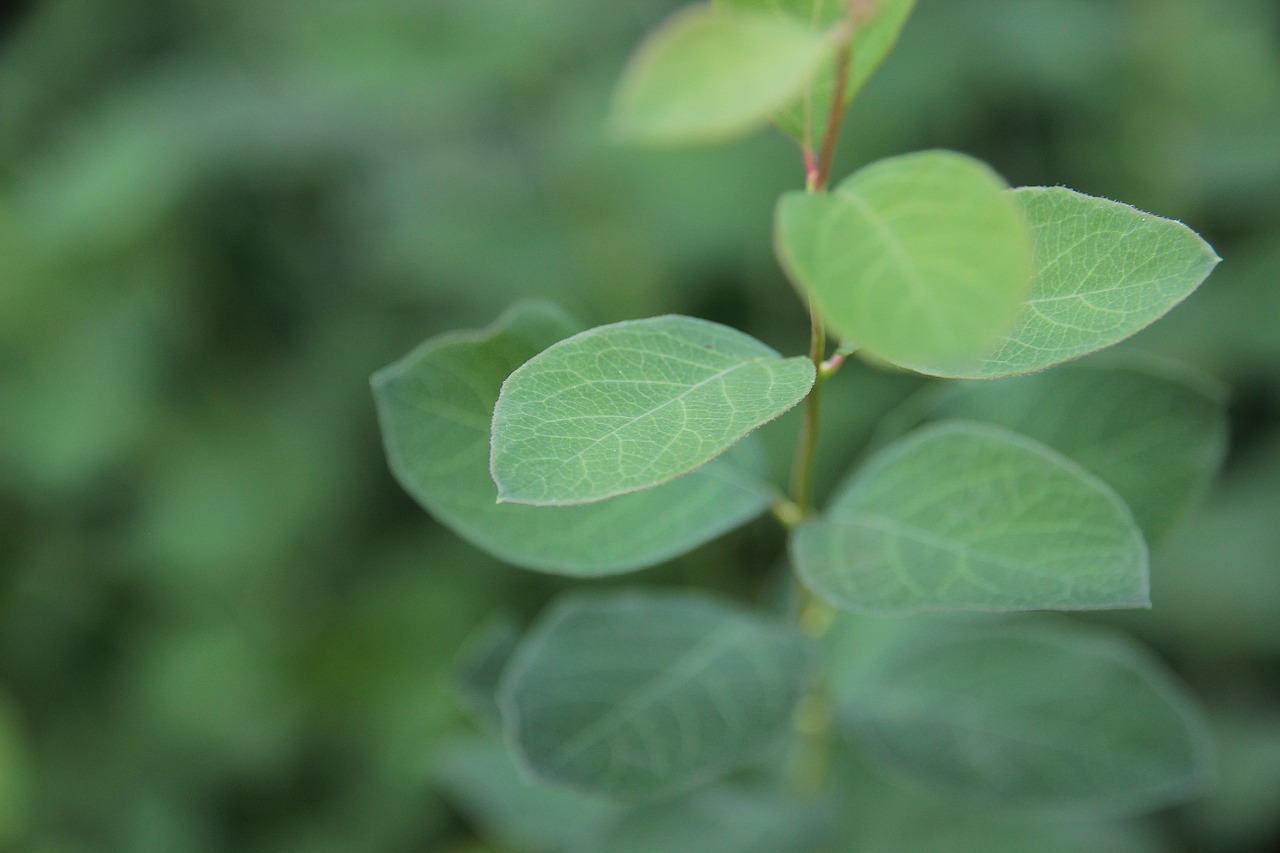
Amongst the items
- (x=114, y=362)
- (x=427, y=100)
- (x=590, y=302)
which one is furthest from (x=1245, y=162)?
(x=114, y=362)

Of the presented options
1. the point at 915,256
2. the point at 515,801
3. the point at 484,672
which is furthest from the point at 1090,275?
the point at 515,801

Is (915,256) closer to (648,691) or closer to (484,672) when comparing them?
(648,691)

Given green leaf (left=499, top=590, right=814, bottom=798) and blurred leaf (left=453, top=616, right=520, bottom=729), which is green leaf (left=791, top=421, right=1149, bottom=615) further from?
blurred leaf (left=453, top=616, right=520, bottom=729)

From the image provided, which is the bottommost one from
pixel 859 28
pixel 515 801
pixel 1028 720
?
pixel 515 801

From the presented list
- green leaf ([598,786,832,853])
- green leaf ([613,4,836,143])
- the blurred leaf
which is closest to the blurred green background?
green leaf ([598,786,832,853])

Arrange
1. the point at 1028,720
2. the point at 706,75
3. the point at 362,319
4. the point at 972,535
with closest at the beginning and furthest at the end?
the point at 706,75
the point at 972,535
the point at 1028,720
the point at 362,319

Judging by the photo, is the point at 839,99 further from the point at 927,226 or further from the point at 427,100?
the point at 427,100
